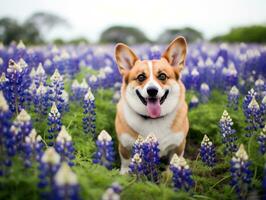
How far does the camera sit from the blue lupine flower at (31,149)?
3.93 metres

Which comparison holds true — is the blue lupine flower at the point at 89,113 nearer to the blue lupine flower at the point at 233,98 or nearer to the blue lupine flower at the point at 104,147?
the blue lupine flower at the point at 104,147

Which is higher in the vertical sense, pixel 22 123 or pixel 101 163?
pixel 22 123

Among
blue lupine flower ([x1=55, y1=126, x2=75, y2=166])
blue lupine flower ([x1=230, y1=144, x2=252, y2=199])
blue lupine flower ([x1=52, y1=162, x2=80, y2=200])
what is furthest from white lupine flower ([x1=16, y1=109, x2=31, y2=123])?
blue lupine flower ([x1=230, y1=144, x2=252, y2=199])

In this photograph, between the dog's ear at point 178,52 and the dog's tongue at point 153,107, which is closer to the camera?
the dog's tongue at point 153,107

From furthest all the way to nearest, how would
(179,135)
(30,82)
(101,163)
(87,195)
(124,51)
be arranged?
(30,82) < (124,51) < (179,135) < (101,163) < (87,195)

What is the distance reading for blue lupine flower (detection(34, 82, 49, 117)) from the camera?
5.75 metres

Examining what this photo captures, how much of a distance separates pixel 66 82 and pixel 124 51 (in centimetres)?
238

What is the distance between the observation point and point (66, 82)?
7953 millimetres

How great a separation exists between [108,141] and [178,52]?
2.10 meters

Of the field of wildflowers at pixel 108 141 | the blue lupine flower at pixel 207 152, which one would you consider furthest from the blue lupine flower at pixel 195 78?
the blue lupine flower at pixel 207 152

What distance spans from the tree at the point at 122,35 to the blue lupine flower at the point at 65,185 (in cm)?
2366

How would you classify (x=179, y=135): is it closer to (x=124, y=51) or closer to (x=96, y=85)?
(x=124, y=51)

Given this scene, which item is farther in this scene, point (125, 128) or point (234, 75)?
point (234, 75)

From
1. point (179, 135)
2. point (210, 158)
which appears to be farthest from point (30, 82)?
point (210, 158)
